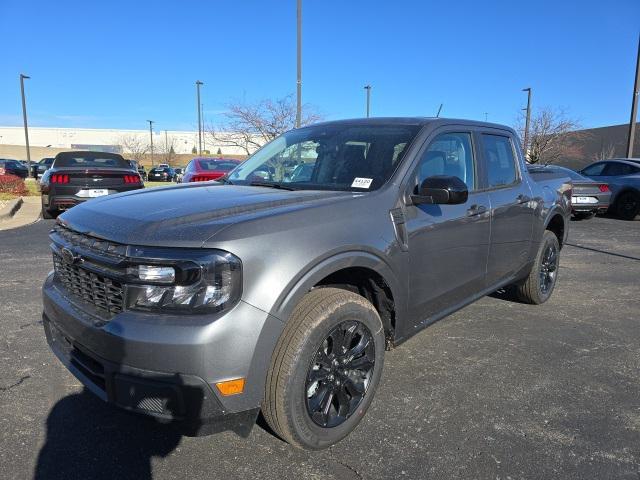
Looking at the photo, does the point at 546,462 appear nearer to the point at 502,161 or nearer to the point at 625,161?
the point at 502,161

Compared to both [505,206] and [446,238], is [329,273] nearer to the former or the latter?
[446,238]

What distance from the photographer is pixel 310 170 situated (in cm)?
361

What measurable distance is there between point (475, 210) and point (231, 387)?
91.5 inches

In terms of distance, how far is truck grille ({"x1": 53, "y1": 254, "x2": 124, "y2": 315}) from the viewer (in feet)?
7.57

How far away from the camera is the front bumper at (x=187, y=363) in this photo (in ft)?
6.86

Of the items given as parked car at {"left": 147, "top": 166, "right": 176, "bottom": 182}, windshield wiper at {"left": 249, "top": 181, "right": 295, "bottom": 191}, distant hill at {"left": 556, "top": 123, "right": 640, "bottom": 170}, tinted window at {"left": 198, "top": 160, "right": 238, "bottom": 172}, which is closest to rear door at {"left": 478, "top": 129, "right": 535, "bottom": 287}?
windshield wiper at {"left": 249, "top": 181, "right": 295, "bottom": 191}

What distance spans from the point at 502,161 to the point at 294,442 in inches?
121

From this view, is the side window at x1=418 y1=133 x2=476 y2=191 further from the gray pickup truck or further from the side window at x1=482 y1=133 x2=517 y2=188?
the side window at x1=482 y1=133 x2=517 y2=188

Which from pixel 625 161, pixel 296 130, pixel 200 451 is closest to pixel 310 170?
pixel 296 130

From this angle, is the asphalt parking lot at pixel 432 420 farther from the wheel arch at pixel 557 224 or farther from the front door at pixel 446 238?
the wheel arch at pixel 557 224

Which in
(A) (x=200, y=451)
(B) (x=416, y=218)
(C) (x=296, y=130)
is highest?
(C) (x=296, y=130)

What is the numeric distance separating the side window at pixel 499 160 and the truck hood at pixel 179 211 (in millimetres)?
1703

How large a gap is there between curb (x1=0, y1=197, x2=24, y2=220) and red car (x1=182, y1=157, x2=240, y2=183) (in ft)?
13.2

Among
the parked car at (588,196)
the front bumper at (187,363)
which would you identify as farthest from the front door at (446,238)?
the parked car at (588,196)
